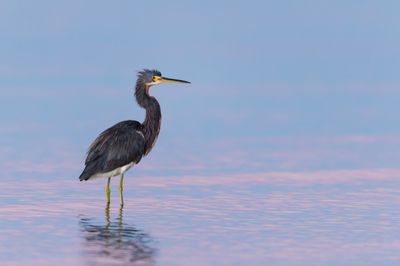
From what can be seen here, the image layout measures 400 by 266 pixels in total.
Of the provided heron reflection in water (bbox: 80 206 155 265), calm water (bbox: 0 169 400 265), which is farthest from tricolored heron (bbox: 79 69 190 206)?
heron reflection in water (bbox: 80 206 155 265)

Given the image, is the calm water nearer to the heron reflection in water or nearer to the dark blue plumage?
the heron reflection in water

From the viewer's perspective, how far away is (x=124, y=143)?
60.7ft

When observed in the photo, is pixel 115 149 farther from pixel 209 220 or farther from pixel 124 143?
pixel 209 220

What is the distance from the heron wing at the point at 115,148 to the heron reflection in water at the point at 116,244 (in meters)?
1.80

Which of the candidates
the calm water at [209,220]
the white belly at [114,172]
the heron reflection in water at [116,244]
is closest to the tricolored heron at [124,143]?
the white belly at [114,172]

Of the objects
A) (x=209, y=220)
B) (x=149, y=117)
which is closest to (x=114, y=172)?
(x=149, y=117)

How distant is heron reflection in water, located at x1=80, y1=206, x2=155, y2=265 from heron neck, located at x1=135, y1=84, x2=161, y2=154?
9.73 ft

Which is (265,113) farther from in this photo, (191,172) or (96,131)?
(191,172)

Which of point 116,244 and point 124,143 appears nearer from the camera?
point 116,244

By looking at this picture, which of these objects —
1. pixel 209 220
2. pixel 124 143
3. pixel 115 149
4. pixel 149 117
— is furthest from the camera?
pixel 149 117

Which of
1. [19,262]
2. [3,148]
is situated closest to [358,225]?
[19,262]

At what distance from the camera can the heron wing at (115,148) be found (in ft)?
59.5

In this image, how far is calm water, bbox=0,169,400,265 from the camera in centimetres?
1373

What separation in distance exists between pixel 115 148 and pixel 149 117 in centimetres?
122
